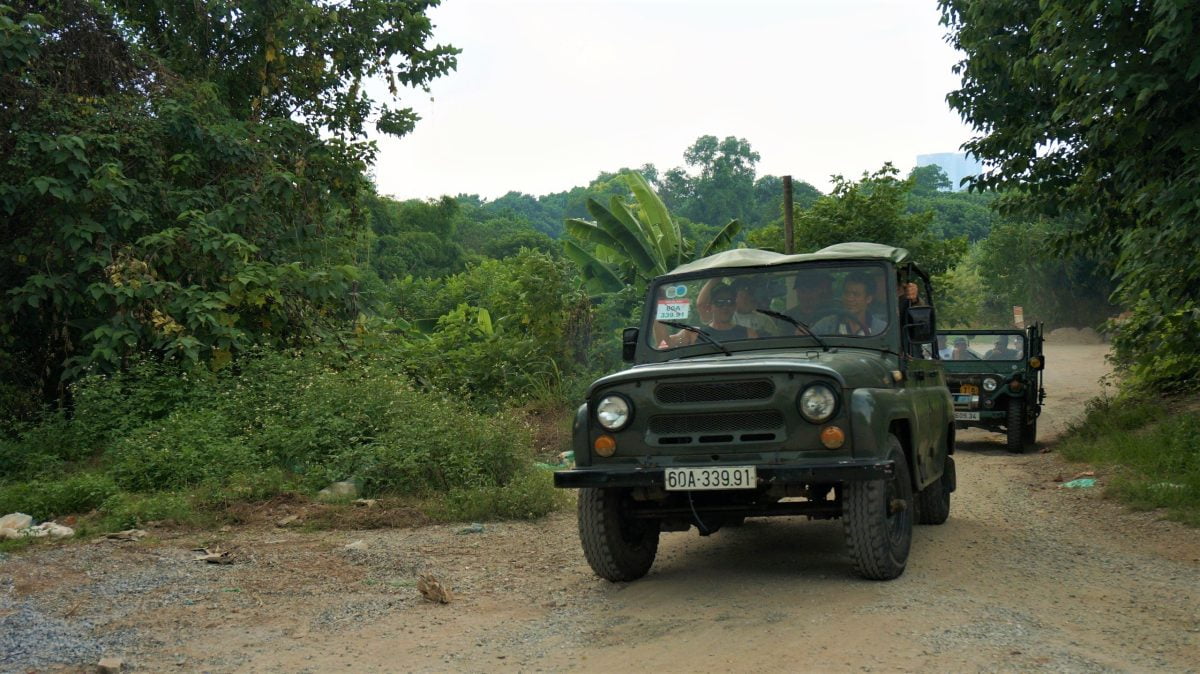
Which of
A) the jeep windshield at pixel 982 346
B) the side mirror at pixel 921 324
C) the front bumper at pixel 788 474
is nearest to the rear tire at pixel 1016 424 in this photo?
the jeep windshield at pixel 982 346

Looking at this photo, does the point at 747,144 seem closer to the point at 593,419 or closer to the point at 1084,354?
the point at 1084,354

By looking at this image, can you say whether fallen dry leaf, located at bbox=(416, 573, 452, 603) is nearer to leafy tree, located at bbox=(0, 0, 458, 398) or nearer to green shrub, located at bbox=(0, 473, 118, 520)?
green shrub, located at bbox=(0, 473, 118, 520)

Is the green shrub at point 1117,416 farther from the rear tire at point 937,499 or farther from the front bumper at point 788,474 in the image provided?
the front bumper at point 788,474

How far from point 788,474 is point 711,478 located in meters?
0.42

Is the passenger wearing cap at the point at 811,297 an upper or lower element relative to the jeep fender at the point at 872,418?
upper

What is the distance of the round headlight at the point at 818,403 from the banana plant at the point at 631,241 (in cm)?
1724

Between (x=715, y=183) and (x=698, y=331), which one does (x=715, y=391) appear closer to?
(x=698, y=331)

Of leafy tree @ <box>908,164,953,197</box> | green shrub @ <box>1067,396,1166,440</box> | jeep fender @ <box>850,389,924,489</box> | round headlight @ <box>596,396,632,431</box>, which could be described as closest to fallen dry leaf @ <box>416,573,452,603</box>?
round headlight @ <box>596,396,632,431</box>

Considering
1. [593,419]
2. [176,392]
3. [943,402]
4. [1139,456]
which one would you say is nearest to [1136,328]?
[1139,456]

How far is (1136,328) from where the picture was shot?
44.9 feet

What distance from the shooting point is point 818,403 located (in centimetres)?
588

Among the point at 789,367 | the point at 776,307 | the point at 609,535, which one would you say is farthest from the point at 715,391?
the point at 776,307

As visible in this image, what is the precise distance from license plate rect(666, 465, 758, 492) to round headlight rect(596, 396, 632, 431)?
1.42 ft

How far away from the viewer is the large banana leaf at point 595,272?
24906mm
